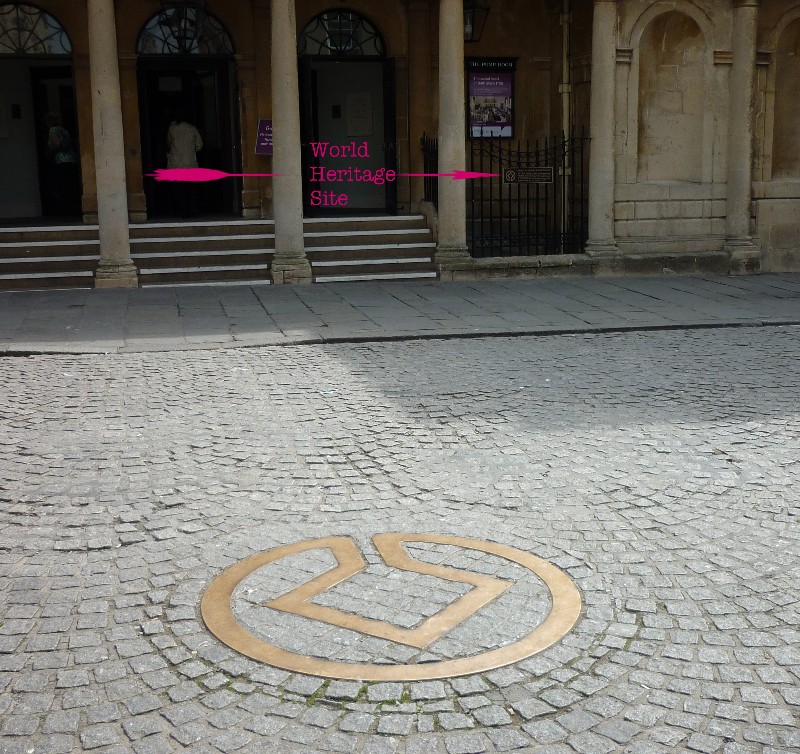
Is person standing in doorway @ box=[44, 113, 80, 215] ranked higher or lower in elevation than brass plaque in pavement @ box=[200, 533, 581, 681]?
higher

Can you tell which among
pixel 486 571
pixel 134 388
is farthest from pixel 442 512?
pixel 134 388

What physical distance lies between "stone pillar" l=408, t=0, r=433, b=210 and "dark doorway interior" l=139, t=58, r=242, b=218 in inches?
120

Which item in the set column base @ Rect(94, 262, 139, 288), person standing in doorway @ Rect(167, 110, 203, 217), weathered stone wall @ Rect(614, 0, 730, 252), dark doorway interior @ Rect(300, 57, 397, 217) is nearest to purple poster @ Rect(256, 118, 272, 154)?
person standing in doorway @ Rect(167, 110, 203, 217)

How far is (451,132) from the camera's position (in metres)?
15.5

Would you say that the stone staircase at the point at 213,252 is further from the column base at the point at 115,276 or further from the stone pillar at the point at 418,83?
the stone pillar at the point at 418,83

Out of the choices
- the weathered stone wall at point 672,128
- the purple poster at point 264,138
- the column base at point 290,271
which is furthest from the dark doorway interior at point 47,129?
the weathered stone wall at point 672,128

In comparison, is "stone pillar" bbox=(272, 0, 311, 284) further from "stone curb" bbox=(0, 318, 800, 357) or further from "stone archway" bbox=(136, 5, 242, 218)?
"stone curb" bbox=(0, 318, 800, 357)

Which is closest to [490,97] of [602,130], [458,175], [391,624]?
[602,130]

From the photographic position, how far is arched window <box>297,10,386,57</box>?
17.9 meters

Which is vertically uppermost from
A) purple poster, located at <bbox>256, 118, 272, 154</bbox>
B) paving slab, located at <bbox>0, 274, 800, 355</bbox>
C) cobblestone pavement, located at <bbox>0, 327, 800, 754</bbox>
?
purple poster, located at <bbox>256, 118, 272, 154</bbox>

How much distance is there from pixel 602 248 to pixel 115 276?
7304mm

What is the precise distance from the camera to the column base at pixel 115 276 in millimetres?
14602

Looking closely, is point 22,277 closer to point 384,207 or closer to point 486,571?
point 384,207

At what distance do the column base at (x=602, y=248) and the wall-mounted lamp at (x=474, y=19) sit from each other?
394 centimetres
